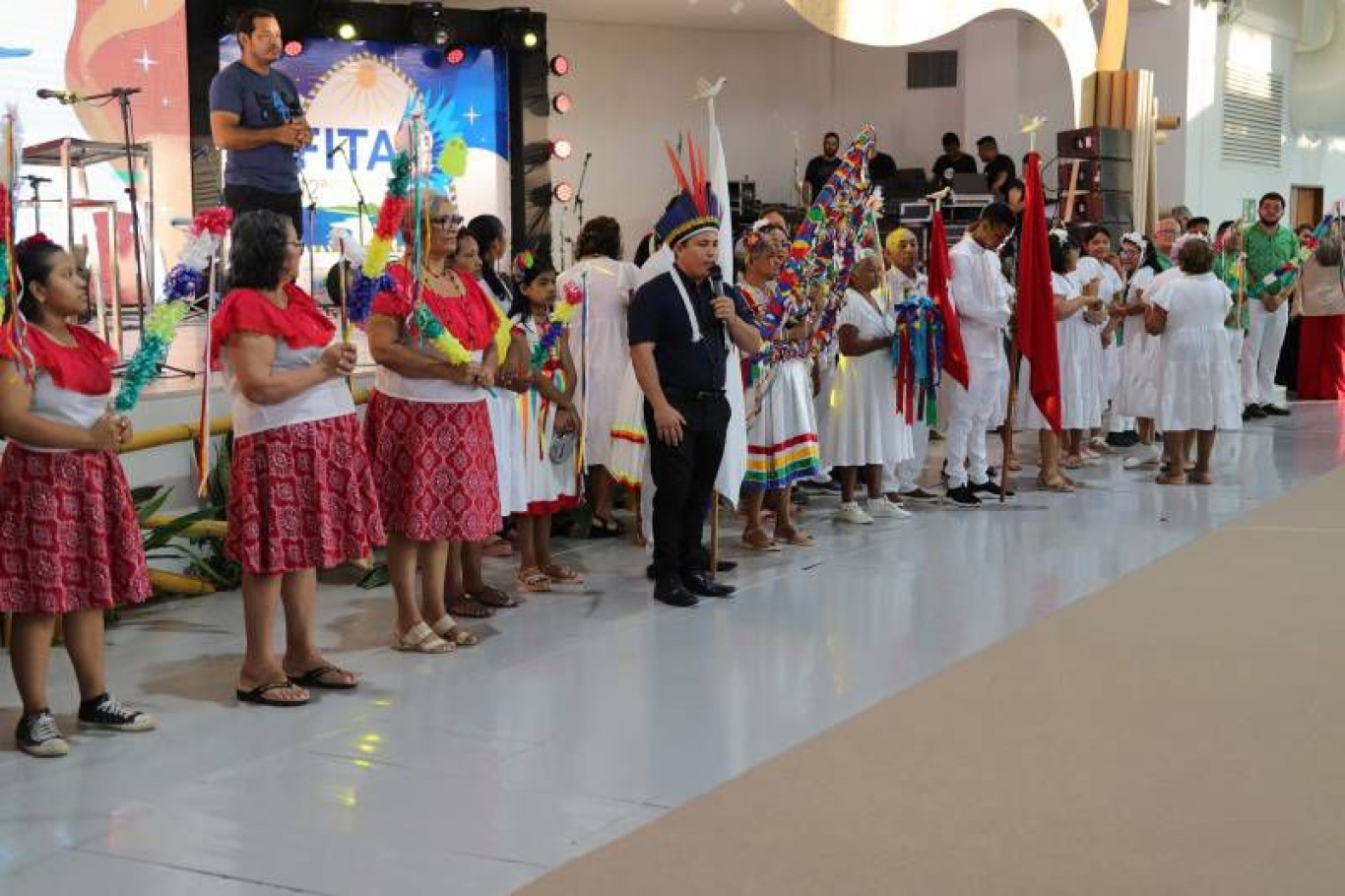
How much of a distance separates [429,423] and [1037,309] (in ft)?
16.1

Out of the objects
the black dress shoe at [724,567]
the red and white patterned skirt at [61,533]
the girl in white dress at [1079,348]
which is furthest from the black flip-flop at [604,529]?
the red and white patterned skirt at [61,533]

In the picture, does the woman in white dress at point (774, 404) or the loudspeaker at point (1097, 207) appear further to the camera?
the loudspeaker at point (1097, 207)

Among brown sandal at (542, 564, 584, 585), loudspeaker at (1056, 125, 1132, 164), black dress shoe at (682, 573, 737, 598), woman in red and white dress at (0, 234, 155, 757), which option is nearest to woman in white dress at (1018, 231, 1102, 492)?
loudspeaker at (1056, 125, 1132, 164)

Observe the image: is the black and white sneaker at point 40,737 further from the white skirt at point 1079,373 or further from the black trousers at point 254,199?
the white skirt at point 1079,373

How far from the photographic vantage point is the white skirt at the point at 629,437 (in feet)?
22.7

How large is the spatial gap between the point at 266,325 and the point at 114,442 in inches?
24.0

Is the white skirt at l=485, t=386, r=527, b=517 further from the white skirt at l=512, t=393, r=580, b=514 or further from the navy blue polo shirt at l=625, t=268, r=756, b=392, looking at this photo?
the navy blue polo shirt at l=625, t=268, r=756, b=392

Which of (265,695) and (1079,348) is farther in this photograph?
(1079,348)

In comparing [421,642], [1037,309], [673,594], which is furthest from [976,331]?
[421,642]

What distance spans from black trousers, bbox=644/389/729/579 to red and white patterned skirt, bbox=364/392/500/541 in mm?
1008

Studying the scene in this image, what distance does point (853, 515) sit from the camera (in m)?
8.46

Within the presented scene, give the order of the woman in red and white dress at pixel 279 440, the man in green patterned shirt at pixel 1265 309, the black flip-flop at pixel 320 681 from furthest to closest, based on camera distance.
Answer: the man in green patterned shirt at pixel 1265 309 < the black flip-flop at pixel 320 681 < the woman in red and white dress at pixel 279 440

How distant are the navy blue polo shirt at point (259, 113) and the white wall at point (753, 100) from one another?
10.9 meters

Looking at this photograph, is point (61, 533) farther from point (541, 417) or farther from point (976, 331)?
point (976, 331)
